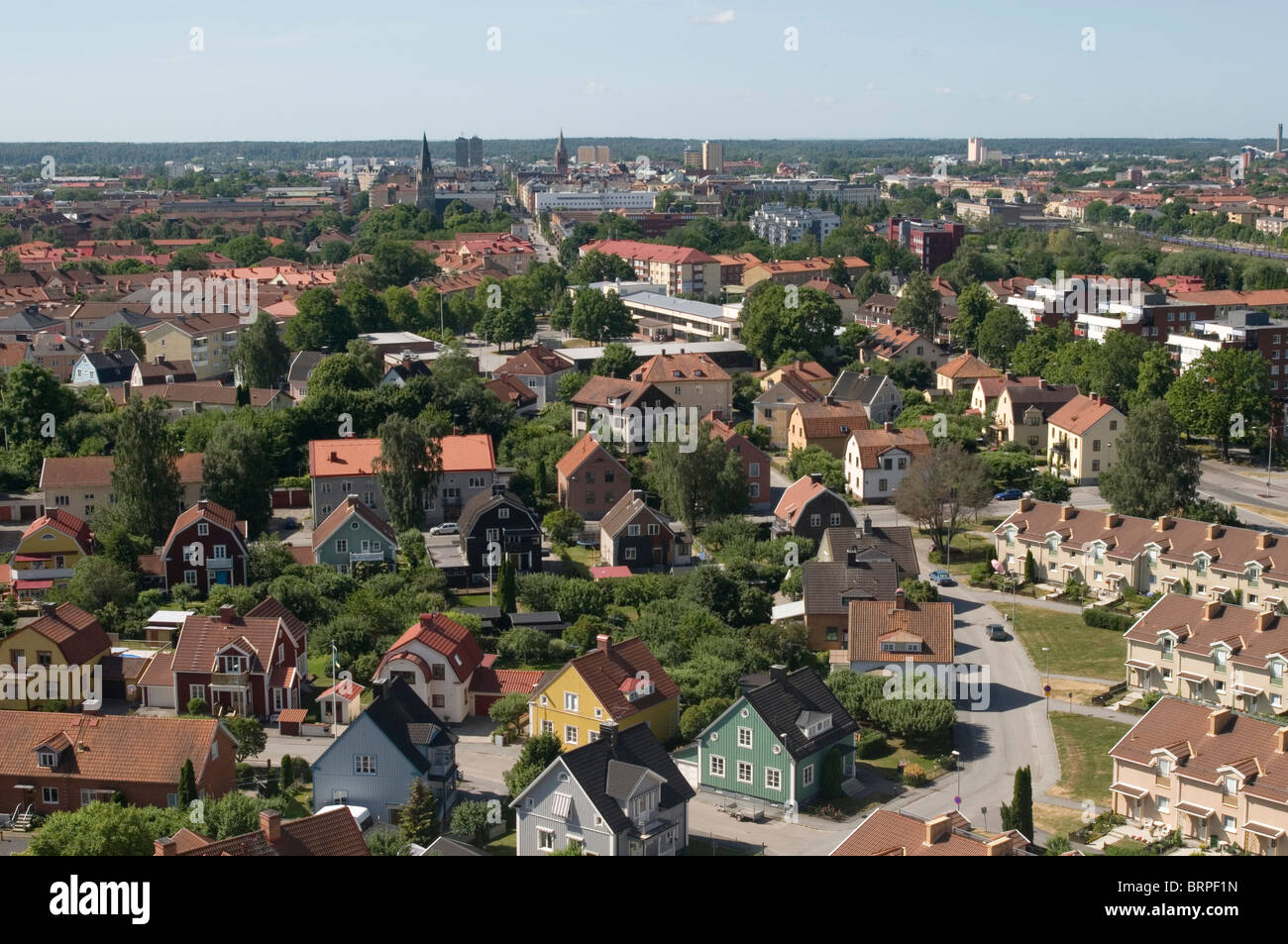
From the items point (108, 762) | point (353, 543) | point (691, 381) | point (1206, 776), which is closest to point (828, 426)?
point (691, 381)

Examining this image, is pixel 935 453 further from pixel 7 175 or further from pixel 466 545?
pixel 7 175

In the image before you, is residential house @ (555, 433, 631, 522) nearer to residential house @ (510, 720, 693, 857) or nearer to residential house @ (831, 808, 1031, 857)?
residential house @ (510, 720, 693, 857)

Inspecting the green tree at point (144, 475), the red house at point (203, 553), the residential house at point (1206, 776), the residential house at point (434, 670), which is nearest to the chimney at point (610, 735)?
the residential house at point (434, 670)

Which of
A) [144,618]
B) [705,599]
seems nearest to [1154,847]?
[705,599]

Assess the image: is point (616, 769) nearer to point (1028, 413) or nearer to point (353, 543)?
point (353, 543)

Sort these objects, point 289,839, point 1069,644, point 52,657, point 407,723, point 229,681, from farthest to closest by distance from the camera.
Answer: point 1069,644
point 52,657
point 229,681
point 407,723
point 289,839

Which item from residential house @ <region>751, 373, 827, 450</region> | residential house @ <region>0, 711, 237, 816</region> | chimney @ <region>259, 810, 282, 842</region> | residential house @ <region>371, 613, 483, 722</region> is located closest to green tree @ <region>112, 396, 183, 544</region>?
residential house @ <region>371, 613, 483, 722</region>

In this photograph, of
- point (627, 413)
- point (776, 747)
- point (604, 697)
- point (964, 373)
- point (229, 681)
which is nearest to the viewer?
point (776, 747)

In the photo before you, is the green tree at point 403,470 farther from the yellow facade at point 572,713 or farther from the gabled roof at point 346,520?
the yellow facade at point 572,713

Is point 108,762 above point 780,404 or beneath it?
beneath
